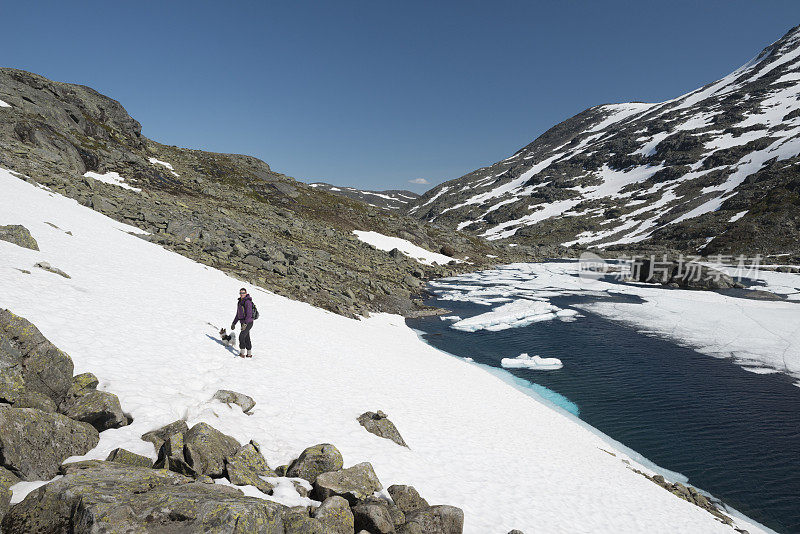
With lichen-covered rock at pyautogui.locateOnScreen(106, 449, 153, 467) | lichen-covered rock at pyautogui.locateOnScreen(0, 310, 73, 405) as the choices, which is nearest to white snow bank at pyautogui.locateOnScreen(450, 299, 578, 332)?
lichen-covered rock at pyautogui.locateOnScreen(106, 449, 153, 467)

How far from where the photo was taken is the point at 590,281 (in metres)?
71.2

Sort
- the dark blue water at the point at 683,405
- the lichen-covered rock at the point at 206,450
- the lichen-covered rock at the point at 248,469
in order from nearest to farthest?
1. the lichen-covered rock at the point at 206,450
2. the lichen-covered rock at the point at 248,469
3. the dark blue water at the point at 683,405

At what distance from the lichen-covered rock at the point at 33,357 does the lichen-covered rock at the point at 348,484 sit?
6011 millimetres

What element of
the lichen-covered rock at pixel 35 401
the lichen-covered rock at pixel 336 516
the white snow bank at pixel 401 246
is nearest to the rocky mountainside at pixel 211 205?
the white snow bank at pixel 401 246

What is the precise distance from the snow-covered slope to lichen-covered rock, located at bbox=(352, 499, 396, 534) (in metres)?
3.34

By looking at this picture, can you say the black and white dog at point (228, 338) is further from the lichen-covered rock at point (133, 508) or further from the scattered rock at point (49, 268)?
the lichen-covered rock at point (133, 508)

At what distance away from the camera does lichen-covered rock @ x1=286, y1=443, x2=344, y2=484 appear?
8848 mm

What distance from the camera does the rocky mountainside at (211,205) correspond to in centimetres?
3756

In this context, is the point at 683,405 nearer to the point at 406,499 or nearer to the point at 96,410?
the point at 406,499

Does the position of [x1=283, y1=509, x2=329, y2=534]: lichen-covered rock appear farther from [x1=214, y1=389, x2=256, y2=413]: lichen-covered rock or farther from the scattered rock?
the scattered rock

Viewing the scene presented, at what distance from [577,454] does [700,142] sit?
214280 millimetres

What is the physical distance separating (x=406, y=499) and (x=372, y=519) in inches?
85.0

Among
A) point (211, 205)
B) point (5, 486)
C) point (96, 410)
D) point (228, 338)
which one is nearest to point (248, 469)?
point (96, 410)

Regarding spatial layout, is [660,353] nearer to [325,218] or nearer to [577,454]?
[577,454]
